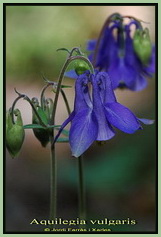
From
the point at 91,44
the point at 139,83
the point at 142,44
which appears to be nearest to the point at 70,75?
the point at 142,44

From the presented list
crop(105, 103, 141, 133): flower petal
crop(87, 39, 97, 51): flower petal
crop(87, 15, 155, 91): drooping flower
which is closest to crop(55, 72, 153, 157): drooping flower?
crop(105, 103, 141, 133): flower petal

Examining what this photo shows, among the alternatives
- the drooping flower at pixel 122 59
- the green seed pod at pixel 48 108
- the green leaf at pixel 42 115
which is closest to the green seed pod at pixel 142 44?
the drooping flower at pixel 122 59

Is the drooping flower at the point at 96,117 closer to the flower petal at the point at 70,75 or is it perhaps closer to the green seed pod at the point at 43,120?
the green seed pod at the point at 43,120

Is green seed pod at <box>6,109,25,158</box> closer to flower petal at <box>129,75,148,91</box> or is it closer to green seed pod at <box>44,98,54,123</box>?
green seed pod at <box>44,98,54,123</box>

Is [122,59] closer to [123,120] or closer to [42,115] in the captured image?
[42,115]

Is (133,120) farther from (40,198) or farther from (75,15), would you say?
(75,15)
